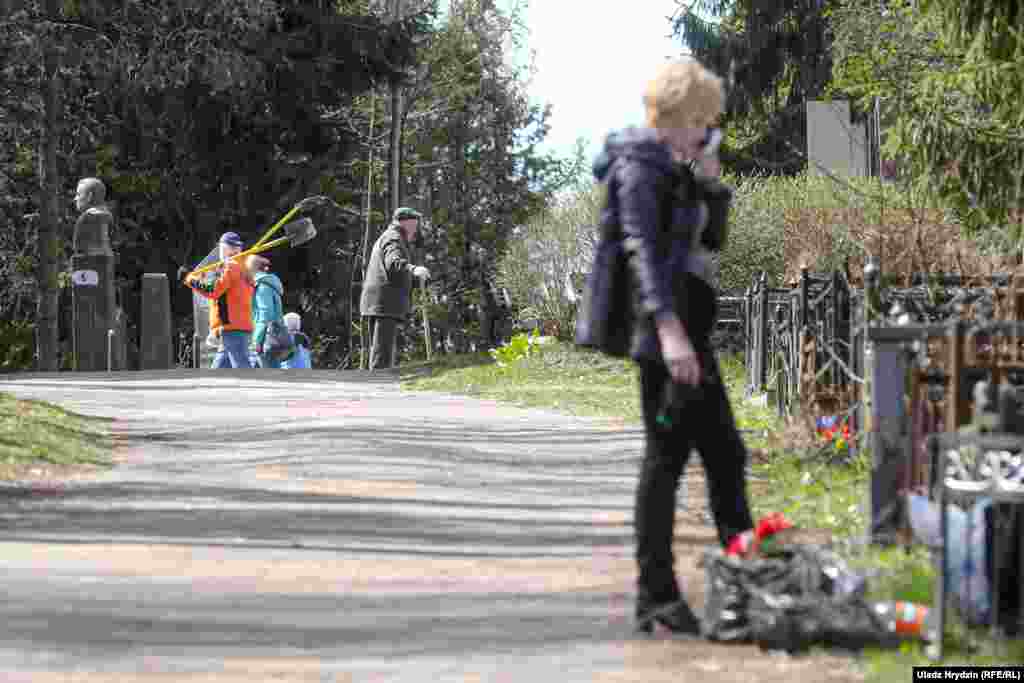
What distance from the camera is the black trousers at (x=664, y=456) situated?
5.99 m

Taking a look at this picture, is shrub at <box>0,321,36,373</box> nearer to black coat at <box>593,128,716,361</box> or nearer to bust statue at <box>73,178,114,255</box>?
bust statue at <box>73,178,114,255</box>

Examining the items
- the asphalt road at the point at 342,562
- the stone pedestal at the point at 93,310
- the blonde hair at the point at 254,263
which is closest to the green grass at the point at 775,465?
the asphalt road at the point at 342,562

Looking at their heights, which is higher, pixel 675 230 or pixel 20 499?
pixel 675 230

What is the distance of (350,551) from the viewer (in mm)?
7484

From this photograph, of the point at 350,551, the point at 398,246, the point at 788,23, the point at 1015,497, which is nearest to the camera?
the point at 1015,497

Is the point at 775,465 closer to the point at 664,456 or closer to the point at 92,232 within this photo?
the point at 664,456

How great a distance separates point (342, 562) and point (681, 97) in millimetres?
2269

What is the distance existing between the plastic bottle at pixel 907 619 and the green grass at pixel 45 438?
5.63m

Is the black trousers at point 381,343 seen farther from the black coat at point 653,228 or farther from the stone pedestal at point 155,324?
the black coat at point 653,228

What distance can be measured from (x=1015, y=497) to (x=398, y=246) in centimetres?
1452

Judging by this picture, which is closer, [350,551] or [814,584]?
[814,584]

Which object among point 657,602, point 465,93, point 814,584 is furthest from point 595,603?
point 465,93

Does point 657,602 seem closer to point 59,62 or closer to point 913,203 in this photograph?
point 913,203

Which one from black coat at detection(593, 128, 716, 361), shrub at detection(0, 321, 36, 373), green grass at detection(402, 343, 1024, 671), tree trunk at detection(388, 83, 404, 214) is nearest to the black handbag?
black coat at detection(593, 128, 716, 361)
